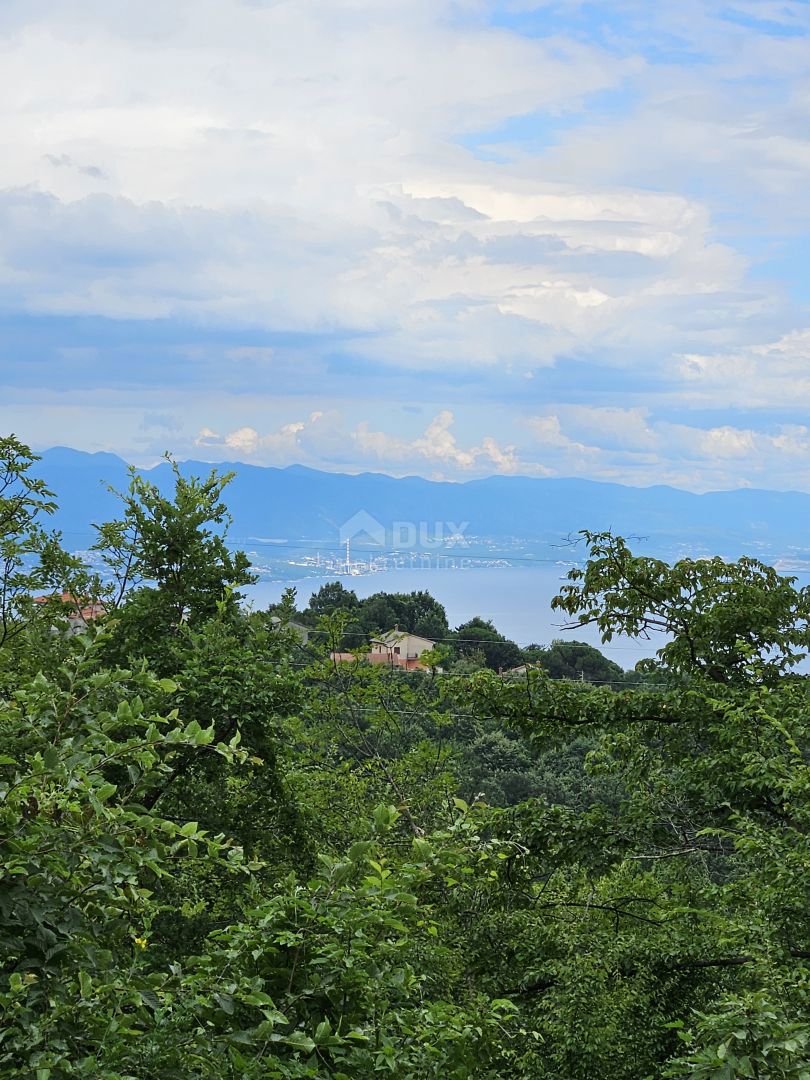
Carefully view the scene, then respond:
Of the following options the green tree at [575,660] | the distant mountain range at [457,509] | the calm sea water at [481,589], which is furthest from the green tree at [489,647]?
the distant mountain range at [457,509]

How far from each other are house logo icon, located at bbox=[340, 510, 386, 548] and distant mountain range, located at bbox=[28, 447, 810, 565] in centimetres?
40

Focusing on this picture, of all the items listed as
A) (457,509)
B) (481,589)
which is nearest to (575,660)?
(481,589)

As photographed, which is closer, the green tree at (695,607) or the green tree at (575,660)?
the green tree at (695,607)

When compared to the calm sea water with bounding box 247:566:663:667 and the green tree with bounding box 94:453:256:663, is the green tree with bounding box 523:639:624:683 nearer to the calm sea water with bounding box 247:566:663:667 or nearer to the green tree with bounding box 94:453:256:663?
the calm sea water with bounding box 247:566:663:667

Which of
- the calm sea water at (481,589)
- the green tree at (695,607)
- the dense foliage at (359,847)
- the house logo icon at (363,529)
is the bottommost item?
the dense foliage at (359,847)

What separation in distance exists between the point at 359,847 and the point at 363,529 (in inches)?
5191

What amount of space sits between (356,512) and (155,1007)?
156011 millimetres

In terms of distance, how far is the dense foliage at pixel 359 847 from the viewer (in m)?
2.96

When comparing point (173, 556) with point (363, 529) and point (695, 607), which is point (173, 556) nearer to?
point (695, 607)

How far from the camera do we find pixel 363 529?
135125mm

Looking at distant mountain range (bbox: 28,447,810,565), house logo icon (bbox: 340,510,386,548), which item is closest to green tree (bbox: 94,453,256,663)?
distant mountain range (bbox: 28,447,810,565)

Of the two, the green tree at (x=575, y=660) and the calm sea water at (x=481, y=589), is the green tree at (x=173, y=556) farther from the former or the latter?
the calm sea water at (x=481, y=589)

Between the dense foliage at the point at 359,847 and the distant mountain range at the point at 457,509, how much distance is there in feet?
289

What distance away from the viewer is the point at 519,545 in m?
104
